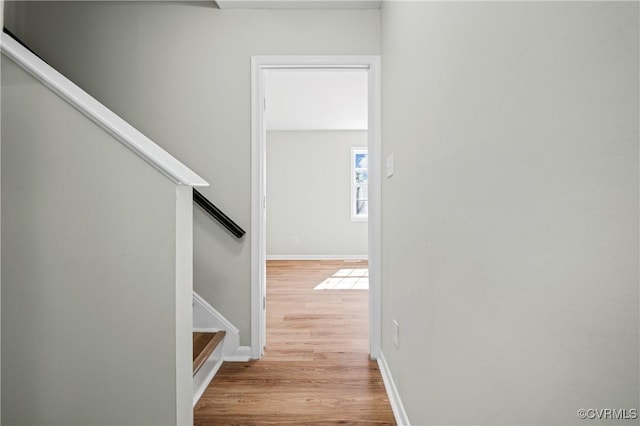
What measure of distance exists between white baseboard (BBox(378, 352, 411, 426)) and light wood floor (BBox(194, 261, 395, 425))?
0.04 meters

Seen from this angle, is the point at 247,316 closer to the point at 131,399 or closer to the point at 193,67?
the point at 131,399

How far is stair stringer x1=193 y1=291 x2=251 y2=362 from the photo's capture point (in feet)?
7.75

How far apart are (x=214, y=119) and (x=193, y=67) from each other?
0.37m

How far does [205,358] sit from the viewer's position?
1955 millimetres

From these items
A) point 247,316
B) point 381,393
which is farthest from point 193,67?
point 381,393

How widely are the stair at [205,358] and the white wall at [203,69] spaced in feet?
0.58

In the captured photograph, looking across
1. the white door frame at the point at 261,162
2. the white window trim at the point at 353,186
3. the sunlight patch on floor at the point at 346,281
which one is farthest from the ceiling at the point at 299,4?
the white window trim at the point at 353,186

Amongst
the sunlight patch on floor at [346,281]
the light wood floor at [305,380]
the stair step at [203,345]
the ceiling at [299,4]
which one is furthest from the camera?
the sunlight patch on floor at [346,281]

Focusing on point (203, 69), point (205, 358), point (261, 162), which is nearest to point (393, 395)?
point (205, 358)

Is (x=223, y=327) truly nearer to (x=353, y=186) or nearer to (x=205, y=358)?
(x=205, y=358)

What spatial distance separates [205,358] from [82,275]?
35.7 inches

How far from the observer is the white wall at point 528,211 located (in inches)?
17.6

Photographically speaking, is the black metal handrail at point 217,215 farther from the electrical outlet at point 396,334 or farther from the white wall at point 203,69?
the electrical outlet at point 396,334

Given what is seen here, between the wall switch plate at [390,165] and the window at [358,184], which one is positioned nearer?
the wall switch plate at [390,165]
